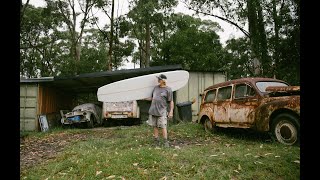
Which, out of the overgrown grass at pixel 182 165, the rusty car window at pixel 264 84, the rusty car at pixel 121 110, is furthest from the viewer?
the rusty car at pixel 121 110

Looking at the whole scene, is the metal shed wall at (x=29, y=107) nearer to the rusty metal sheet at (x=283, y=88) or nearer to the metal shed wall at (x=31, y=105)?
the metal shed wall at (x=31, y=105)

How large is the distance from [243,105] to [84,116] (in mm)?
8682

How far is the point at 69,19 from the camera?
29.2 meters

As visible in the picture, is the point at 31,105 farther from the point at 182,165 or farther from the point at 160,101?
the point at 182,165

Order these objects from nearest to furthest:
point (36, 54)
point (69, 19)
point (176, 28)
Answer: point (176, 28)
point (69, 19)
point (36, 54)

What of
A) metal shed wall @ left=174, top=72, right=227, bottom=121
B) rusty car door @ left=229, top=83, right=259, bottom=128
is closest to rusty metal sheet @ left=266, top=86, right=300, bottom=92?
rusty car door @ left=229, top=83, right=259, bottom=128

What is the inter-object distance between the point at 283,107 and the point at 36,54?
32.5 meters

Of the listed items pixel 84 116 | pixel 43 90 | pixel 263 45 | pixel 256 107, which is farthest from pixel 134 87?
pixel 43 90

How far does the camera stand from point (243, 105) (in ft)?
26.1

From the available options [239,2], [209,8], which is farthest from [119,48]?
[239,2]

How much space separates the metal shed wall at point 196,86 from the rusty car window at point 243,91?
6.15 metres

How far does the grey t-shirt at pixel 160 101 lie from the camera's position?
23.8 ft

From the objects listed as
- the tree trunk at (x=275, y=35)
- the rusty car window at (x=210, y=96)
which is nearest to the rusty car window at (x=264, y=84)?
the rusty car window at (x=210, y=96)
